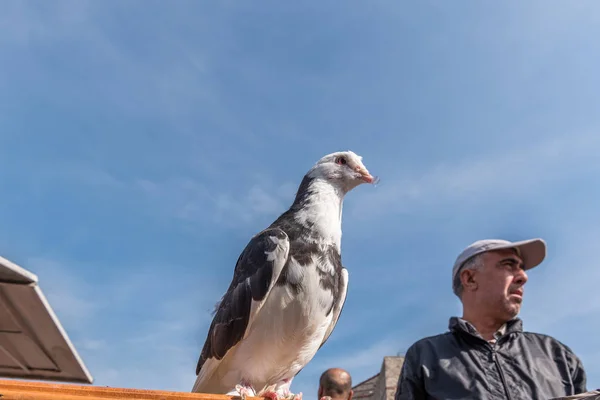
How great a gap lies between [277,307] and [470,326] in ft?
4.71

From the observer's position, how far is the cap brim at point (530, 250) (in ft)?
12.9

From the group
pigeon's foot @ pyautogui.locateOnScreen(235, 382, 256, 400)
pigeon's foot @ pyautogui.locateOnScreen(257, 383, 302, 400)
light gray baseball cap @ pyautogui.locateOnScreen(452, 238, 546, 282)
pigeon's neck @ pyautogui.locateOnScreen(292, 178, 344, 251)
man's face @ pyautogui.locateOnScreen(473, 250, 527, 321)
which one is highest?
pigeon's neck @ pyautogui.locateOnScreen(292, 178, 344, 251)

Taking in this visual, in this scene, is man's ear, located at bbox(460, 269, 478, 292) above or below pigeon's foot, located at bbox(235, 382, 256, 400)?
above

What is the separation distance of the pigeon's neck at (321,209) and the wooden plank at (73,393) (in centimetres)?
243

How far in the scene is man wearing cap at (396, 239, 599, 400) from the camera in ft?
11.1

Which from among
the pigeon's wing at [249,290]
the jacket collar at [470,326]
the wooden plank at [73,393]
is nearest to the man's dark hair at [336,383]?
the pigeon's wing at [249,290]

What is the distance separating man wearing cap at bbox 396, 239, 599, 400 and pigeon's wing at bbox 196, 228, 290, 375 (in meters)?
1.23

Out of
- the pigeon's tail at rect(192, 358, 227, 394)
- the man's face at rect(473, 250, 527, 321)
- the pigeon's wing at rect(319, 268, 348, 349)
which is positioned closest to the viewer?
the man's face at rect(473, 250, 527, 321)

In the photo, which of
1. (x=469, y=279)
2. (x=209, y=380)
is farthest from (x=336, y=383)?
(x=469, y=279)

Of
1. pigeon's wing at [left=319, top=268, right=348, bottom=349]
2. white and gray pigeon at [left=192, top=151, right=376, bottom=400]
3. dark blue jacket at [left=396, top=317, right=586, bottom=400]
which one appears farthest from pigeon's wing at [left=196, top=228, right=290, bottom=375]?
dark blue jacket at [left=396, top=317, right=586, bottom=400]

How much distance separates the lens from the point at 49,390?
212 cm

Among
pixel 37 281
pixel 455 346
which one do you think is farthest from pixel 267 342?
pixel 37 281

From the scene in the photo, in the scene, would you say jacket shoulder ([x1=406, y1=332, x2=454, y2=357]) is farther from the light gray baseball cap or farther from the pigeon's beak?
the pigeon's beak

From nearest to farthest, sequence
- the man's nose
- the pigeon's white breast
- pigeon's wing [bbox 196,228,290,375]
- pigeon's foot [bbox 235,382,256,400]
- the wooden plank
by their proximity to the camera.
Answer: the wooden plank
the man's nose
pigeon's foot [bbox 235,382,256,400]
the pigeon's white breast
pigeon's wing [bbox 196,228,290,375]
